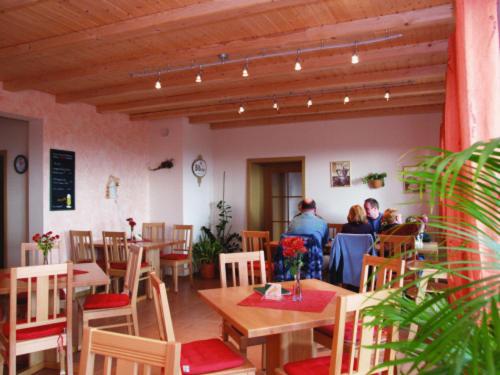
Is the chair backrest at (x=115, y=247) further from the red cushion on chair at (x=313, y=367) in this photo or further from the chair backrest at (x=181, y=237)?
the red cushion on chair at (x=313, y=367)

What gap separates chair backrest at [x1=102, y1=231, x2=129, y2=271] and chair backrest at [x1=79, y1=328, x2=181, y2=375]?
4393mm

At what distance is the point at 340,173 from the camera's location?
7559 millimetres

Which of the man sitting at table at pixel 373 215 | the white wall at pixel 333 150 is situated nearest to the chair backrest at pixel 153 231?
the white wall at pixel 333 150

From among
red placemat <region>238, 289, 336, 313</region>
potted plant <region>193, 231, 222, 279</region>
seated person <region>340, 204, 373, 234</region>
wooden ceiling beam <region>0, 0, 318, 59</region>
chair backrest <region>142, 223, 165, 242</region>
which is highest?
wooden ceiling beam <region>0, 0, 318, 59</region>

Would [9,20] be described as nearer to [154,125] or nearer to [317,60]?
[317,60]

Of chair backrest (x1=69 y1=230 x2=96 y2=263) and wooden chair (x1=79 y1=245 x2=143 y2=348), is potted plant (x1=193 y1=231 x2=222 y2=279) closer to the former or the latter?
chair backrest (x1=69 y1=230 x2=96 y2=263)

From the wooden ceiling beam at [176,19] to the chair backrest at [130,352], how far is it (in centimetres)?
250

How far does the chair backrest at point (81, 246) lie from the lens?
5.79 meters

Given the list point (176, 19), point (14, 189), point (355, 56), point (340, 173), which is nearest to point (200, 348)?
point (176, 19)

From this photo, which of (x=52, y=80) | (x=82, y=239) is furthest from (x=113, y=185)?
(x=52, y=80)

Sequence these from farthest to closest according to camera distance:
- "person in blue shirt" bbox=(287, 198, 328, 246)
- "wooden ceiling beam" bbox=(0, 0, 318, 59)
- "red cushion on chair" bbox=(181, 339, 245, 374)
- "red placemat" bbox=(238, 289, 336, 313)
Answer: "person in blue shirt" bbox=(287, 198, 328, 246), "wooden ceiling beam" bbox=(0, 0, 318, 59), "red placemat" bbox=(238, 289, 336, 313), "red cushion on chair" bbox=(181, 339, 245, 374)

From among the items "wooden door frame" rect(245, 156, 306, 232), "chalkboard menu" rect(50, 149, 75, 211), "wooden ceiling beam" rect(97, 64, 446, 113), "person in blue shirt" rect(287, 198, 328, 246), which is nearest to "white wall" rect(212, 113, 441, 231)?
"wooden door frame" rect(245, 156, 306, 232)

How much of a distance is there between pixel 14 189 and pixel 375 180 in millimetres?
5667

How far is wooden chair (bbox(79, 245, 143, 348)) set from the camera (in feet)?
11.8
